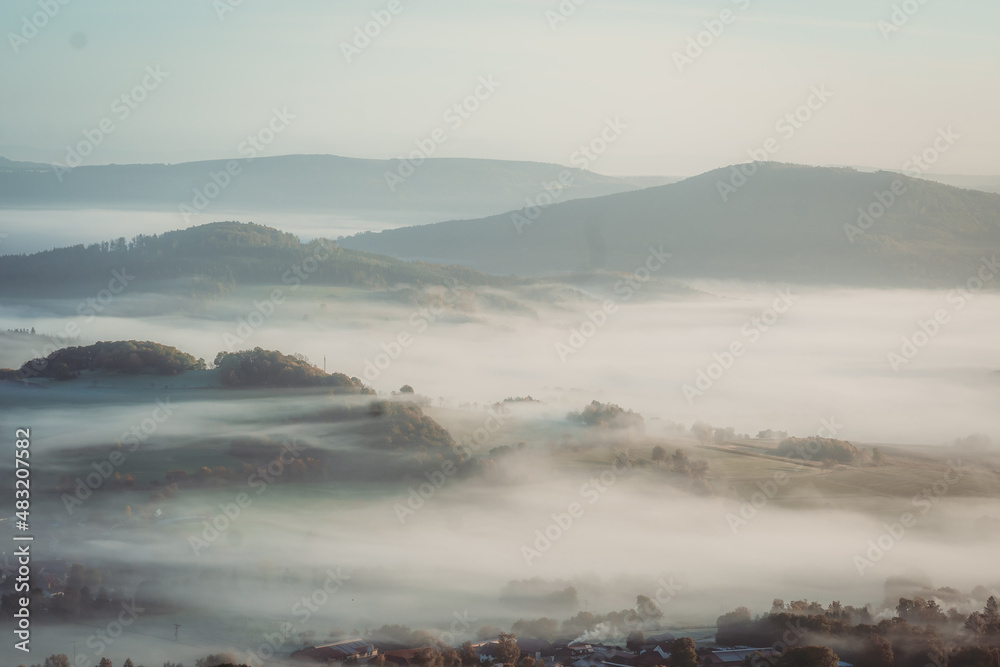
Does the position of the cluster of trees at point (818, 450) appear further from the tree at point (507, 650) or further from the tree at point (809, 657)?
the tree at point (507, 650)

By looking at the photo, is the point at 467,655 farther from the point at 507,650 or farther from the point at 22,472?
the point at 22,472

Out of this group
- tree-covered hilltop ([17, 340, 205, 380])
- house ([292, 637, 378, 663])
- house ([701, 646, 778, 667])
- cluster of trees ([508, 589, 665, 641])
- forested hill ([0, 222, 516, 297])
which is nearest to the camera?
house ([292, 637, 378, 663])

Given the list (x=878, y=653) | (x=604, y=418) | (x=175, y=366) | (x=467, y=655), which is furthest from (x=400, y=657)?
(x=604, y=418)

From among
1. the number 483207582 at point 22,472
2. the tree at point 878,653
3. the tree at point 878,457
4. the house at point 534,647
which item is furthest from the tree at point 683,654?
the tree at point 878,457

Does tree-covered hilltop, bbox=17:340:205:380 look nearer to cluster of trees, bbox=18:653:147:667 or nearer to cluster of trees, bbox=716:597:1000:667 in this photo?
cluster of trees, bbox=18:653:147:667

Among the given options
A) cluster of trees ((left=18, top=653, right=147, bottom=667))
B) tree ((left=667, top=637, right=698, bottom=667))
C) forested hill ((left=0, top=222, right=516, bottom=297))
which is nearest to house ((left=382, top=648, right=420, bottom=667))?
cluster of trees ((left=18, top=653, right=147, bottom=667))
